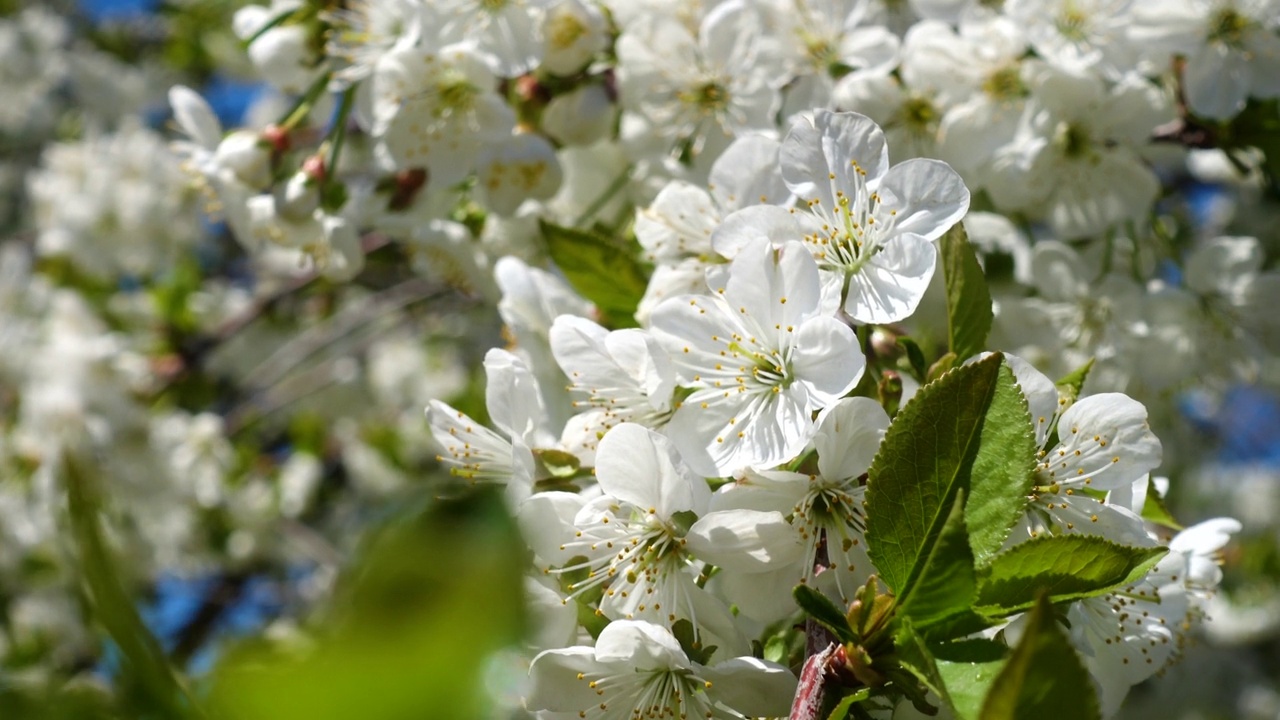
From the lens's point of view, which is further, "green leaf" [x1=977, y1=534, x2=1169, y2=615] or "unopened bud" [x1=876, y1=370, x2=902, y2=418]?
"unopened bud" [x1=876, y1=370, x2=902, y2=418]

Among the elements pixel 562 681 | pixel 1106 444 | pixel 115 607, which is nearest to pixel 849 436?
pixel 1106 444

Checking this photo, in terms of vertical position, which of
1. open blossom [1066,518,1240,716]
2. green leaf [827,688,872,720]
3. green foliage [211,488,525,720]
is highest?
green foliage [211,488,525,720]

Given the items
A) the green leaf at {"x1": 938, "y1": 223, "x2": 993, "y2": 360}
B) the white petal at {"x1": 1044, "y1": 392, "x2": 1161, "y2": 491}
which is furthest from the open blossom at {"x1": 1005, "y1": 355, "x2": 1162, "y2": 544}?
the green leaf at {"x1": 938, "y1": 223, "x2": 993, "y2": 360}

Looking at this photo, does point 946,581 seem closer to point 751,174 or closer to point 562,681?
point 562,681

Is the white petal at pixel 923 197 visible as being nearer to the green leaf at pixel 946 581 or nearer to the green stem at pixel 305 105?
the green leaf at pixel 946 581

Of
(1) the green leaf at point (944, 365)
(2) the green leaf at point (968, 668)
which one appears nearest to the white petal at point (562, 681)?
(2) the green leaf at point (968, 668)

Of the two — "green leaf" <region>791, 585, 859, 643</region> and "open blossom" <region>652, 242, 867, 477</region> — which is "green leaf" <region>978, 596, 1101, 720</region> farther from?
"open blossom" <region>652, 242, 867, 477</region>
